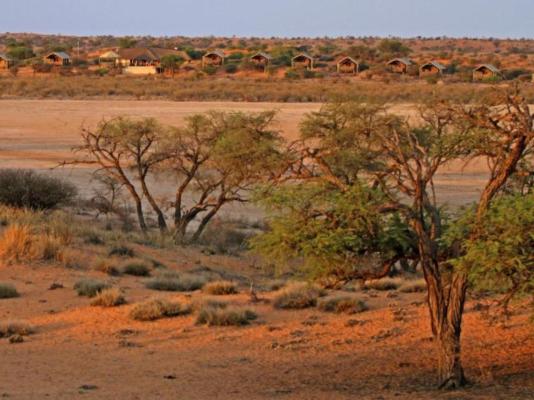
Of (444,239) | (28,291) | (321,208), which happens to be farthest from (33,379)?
(28,291)

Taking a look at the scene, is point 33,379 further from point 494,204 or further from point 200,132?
point 200,132

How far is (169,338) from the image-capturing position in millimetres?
15320

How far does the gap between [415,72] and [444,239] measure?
300 feet

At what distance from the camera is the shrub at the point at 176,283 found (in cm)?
1958

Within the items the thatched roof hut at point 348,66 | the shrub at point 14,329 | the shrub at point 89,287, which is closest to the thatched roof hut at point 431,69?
the thatched roof hut at point 348,66

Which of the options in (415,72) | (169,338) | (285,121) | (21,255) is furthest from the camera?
(415,72)

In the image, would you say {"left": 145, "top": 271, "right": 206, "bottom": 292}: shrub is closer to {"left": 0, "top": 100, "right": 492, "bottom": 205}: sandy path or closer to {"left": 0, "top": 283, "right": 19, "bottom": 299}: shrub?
{"left": 0, "top": 283, "right": 19, "bottom": 299}: shrub

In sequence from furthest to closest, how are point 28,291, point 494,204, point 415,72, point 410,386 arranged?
point 415,72 < point 28,291 < point 410,386 < point 494,204

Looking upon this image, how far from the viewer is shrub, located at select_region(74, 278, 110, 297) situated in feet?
60.2

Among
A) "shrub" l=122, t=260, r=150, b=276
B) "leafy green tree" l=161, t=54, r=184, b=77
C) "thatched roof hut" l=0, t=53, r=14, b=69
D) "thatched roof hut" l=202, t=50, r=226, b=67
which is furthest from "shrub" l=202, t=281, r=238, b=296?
"thatched roof hut" l=0, t=53, r=14, b=69

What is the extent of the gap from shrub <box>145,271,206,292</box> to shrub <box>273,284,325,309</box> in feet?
7.37

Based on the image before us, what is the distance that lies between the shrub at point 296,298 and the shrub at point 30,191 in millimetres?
12230

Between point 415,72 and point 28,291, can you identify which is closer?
point 28,291

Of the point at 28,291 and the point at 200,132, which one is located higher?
the point at 200,132
